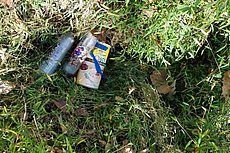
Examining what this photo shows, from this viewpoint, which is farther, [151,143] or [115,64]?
[115,64]

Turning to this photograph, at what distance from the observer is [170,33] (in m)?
2.02

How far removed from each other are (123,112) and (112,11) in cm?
50

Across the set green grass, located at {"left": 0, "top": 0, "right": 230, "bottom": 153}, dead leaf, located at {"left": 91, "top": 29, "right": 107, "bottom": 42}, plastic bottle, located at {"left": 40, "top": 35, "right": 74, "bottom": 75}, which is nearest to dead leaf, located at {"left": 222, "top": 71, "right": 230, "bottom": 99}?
green grass, located at {"left": 0, "top": 0, "right": 230, "bottom": 153}

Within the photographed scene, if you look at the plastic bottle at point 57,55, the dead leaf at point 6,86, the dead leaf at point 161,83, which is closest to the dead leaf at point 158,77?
the dead leaf at point 161,83

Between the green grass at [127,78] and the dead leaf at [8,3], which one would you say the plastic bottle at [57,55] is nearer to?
the green grass at [127,78]

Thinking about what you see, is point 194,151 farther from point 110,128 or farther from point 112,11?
point 112,11

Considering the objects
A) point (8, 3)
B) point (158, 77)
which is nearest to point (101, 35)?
point (158, 77)

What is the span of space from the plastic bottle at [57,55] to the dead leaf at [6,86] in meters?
0.17

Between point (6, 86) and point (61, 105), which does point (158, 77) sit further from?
point (6, 86)

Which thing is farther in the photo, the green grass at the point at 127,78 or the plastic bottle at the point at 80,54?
the plastic bottle at the point at 80,54

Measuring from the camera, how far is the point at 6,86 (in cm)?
194

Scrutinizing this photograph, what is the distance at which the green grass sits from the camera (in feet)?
6.29

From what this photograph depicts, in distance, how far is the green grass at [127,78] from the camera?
6.29ft

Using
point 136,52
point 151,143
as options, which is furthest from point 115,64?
point 151,143
